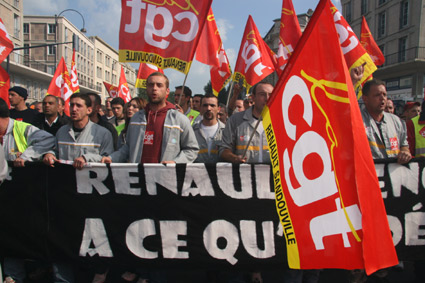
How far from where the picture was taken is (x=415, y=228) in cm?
361

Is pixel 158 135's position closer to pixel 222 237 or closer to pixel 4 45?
pixel 222 237

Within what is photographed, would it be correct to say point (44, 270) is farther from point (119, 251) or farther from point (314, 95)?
point (314, 95)

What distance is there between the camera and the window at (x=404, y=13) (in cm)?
3250

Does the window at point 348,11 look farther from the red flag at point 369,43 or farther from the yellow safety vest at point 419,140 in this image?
the yellow safety vest at point 419,140

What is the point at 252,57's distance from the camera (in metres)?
6.79

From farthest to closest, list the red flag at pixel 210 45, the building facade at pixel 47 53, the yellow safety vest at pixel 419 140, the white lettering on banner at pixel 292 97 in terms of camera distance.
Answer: the building facade at pixel 47 53 → the red flag at pixel 210 45 → the yellow safety vest at pixel 419 140 → the white lettering on banner at pixel 292 97

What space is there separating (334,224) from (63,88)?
8733mm

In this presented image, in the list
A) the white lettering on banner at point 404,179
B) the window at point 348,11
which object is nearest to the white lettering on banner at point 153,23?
the white lettering on banner at point 404,179

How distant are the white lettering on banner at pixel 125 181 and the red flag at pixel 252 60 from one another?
3.73 meters

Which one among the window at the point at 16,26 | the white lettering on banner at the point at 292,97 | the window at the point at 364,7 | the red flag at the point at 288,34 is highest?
the window at the point at 364,7

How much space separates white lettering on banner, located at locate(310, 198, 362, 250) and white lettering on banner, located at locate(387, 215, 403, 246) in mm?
1710

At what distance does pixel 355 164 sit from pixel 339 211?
31cm

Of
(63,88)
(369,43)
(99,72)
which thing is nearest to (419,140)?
(369,43)

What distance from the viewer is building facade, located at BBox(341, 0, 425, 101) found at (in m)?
30.1
